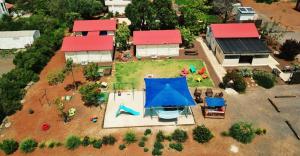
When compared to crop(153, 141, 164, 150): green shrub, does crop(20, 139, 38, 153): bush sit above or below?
below

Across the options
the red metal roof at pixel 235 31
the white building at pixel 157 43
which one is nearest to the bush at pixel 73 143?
the white building at pixel 157 43

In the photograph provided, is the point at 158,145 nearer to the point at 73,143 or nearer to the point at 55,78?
the point at 73,143

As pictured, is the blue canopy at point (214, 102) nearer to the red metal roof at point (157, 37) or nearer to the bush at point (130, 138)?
the bush at point (130, 138)

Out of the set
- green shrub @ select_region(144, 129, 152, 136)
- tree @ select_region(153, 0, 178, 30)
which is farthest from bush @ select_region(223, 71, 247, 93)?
tree @ select_region(153, 0, 178, 30)

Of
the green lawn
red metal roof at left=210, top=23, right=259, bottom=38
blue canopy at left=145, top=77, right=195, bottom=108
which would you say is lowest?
the green lawn

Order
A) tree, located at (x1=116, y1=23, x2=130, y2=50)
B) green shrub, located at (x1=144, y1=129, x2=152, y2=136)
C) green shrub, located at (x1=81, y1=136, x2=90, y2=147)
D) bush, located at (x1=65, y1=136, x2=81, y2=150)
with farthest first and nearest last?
tree, located at (x1=116, y1=23, x2=130, y2=50)
green shrub, located at (x1=144, y1=129, x2=152, y2=136)
green shrub, located at (x1=81, y1=136, x2=90, y2=147)
bush, located at (x1=65, y1=136, x2=81, y2=150)

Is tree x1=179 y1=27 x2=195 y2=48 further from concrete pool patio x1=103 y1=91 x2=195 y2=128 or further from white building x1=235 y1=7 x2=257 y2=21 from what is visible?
concrete pool patio x1=103 y1=91 x2=195 y2=128

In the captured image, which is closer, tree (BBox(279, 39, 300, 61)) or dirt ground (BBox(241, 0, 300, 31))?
tree (BBox(279, 39, 300, 61))

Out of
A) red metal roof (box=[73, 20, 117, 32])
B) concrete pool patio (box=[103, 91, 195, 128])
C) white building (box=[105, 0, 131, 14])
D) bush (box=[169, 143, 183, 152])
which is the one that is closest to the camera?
bush (box=[169, 143, 183, 152])
